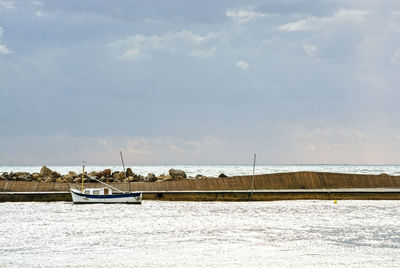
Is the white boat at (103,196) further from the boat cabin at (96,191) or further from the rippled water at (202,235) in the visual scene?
the rippled water at (202,235)

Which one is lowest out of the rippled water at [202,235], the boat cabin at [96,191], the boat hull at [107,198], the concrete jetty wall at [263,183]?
the rippled water at [202,235]

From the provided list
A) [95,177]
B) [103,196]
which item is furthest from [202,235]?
[95,177]

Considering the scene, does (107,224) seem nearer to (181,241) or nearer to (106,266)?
(181,241)

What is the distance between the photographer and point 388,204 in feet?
165

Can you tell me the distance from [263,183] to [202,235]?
2036 centimetres

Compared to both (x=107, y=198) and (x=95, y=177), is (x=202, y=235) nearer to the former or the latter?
(x=107, y=198)

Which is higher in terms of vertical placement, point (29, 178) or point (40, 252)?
point (29, 178)

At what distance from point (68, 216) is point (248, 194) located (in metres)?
14.4

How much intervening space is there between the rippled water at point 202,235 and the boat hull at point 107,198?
68 cm

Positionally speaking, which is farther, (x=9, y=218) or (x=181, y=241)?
(x=9, y=218)

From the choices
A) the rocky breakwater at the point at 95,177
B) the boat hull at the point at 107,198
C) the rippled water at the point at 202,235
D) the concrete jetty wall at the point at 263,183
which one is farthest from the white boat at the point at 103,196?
the rocky breakwater at the point at 95,177

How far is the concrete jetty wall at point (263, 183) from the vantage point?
5056 centimetres

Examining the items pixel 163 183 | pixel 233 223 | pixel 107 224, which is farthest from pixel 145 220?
pixel 163 183

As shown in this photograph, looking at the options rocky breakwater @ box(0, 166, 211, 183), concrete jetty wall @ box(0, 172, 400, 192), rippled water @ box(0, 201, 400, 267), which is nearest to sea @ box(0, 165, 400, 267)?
rippled water @ box(0, 201, 400, 267)
